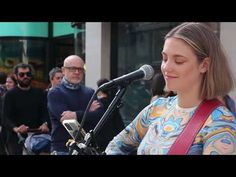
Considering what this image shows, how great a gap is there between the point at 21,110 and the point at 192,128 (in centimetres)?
422

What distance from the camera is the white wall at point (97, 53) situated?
810 cm

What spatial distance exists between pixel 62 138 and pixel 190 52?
2439 mm

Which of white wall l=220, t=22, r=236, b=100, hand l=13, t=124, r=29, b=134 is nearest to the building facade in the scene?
white wall l=220, t=22, r=236, b=100

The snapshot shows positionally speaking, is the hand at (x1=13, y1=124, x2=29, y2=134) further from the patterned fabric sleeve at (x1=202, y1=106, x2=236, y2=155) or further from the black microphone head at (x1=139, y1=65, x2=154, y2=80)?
the patterned fabric sleeve at (x1=202, y1=106, x2=236, y2=155)

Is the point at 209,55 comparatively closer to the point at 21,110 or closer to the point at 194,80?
the point at 194,80

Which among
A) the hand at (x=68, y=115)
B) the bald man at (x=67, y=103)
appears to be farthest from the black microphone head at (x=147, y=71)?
the hand at (x=68, y=115)

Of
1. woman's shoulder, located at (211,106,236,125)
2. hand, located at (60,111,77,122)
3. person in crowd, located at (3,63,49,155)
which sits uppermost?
woman's shoulder, located at (211,106,236,125)

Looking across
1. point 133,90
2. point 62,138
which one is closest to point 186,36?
point 62,138

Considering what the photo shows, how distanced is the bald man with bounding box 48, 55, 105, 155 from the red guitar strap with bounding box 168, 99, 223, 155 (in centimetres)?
209

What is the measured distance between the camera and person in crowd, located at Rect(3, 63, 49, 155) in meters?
5.76

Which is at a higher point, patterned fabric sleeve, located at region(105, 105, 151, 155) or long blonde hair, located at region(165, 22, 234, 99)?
long blonde hair, located at region(165, 22, 234, 99)

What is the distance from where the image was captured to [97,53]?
8.16 meters

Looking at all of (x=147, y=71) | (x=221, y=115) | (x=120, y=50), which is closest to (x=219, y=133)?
(x=221, y=115)
